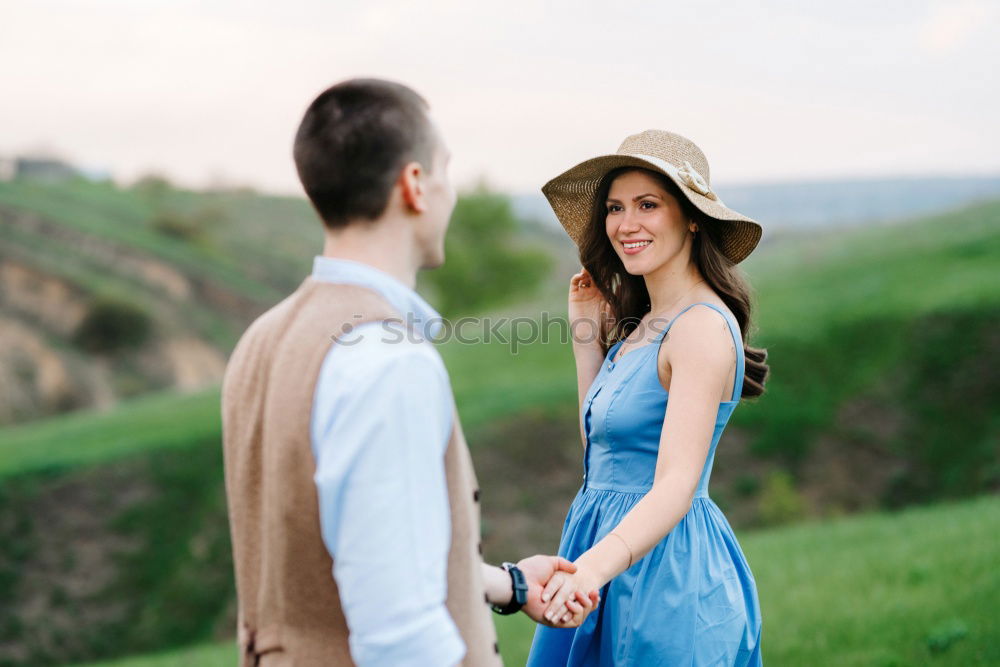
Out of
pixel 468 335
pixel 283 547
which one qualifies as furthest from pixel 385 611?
pixel 468 335

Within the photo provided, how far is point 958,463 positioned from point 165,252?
156ft

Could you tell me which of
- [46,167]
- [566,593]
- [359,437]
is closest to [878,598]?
[566,593]

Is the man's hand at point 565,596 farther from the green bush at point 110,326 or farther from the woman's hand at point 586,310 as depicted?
the green bush at point 110,326

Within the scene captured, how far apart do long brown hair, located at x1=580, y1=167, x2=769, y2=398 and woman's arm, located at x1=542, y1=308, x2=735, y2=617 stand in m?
0.37

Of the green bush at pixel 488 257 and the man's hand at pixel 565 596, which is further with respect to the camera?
the green bush at pixel 488 257

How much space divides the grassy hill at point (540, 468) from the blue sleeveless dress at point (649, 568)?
9.58m

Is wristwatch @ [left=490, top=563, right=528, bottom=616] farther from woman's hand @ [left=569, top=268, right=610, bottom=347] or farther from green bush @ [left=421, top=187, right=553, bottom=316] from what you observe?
green bush @ [left=421, top=187, right=553, bottom=316]

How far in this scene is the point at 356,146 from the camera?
6.57 feet

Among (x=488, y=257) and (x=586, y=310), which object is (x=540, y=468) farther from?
(x=488, y=257)

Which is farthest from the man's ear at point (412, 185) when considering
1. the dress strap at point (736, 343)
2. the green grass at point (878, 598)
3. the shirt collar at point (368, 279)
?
the green grass at point (878, 598)

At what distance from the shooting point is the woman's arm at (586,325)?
3.89 metres

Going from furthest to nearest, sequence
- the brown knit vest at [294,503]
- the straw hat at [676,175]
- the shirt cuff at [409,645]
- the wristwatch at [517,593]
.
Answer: the straw hat at [676,175] < the wristwatch at [517,593] < the brown knit vest at [294,503] < the shirt cuff at [409,645]

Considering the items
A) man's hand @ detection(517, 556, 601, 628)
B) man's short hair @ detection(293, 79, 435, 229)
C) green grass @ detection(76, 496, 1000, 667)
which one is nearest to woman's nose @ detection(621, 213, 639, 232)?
man's hand @ detection(517, 556, 601, 628)

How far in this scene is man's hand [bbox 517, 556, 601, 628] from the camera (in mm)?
2828
